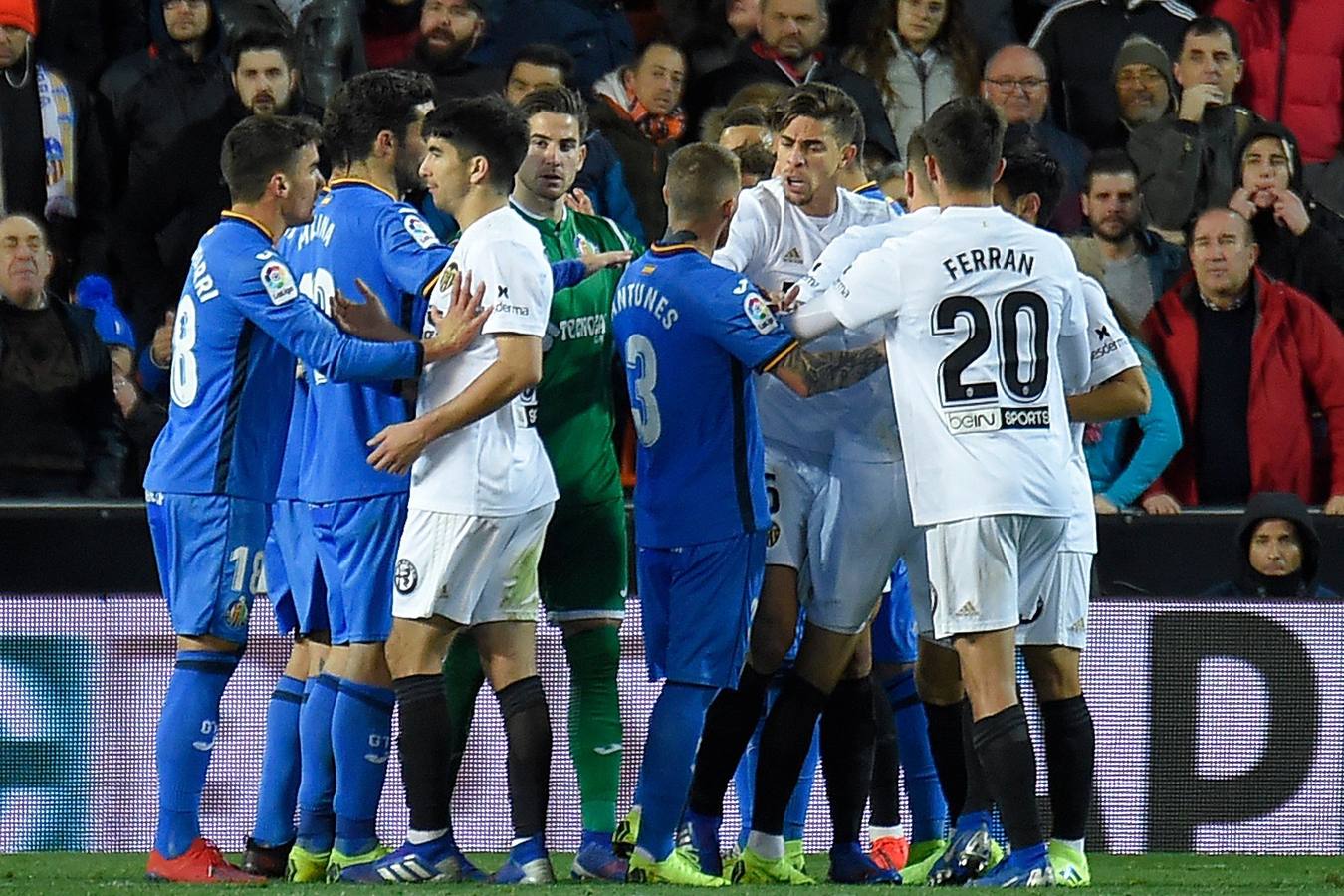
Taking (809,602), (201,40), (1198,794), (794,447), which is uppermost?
(201,40)

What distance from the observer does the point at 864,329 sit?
6906mm

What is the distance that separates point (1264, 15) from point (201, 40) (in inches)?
209

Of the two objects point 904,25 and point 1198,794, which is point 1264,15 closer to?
point 904,25

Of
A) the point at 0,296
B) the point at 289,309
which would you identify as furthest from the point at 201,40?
the point at 289,309

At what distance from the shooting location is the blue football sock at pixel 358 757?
276 inches

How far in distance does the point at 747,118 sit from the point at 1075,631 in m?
2.66

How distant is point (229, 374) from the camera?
721 cm

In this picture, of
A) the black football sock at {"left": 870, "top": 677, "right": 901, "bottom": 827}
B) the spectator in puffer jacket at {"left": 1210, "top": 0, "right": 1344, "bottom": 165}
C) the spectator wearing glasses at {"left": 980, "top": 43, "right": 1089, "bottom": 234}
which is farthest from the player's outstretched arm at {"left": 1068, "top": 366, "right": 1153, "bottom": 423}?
the spectator in puffer jacket at {"left": 1210, "top": 0, "right": 1344, "bottom": 165}

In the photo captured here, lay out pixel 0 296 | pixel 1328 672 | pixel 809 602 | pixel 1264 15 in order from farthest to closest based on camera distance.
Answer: pixel 1264 15 → pixel 0 296 → pixel 1328 672 → pixel 809 602

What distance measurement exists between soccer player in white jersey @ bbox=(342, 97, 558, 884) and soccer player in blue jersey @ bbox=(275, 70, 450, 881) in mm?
199

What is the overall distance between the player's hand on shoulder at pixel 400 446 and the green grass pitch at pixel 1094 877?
3.87 ft

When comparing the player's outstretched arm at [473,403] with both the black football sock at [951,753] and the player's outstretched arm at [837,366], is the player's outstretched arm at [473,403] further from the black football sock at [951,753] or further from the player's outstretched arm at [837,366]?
the black football sock at [951,753]

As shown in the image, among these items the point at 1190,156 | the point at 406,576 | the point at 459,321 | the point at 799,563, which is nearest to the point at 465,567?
the point at 406,576

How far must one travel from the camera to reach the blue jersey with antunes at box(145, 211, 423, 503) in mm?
7102
